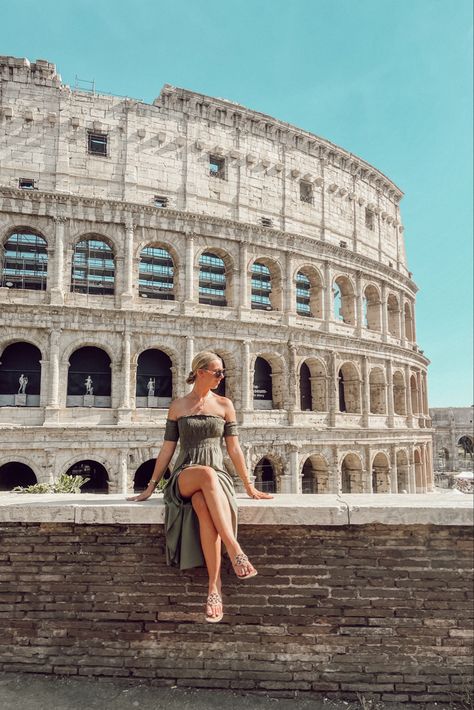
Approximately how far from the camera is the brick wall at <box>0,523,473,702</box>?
3.79 m

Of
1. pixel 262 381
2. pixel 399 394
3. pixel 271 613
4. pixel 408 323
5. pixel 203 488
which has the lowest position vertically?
pixel 271 613

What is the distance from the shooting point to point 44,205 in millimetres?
16922

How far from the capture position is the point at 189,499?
148 inches

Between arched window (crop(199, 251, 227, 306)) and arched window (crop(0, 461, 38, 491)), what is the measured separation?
33.4 feet

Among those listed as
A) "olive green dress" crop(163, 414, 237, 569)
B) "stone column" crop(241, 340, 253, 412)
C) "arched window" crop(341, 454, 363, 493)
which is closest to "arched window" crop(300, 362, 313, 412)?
"arched window" crop(341, 454, 363, 493)

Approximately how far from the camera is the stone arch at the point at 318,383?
66.8 ft

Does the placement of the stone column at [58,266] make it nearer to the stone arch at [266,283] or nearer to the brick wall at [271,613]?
the stone arch at [266,283]

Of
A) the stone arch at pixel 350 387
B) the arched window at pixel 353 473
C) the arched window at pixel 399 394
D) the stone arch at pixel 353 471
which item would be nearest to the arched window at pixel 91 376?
the stone arch at pixel 350 387

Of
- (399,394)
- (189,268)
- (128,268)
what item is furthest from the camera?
(399,394)

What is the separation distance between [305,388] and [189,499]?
702 inches

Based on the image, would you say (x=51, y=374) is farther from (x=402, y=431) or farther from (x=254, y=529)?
(x=402, y=431)

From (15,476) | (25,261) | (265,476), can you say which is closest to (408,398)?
(265,476)

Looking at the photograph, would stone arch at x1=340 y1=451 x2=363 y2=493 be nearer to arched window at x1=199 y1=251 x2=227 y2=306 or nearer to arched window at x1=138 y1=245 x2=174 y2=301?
arched window at x1=199 y1=251 x2=227 y2=306

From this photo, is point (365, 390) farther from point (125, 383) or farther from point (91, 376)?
point (91, 376)
